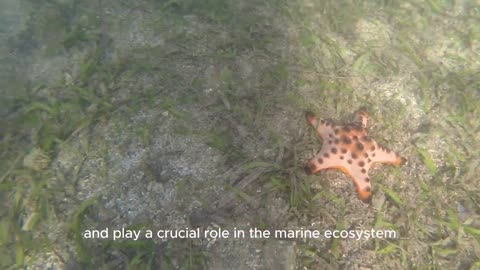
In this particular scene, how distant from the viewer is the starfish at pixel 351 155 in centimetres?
325

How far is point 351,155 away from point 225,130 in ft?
4.39

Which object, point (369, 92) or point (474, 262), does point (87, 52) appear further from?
point (474, 262)

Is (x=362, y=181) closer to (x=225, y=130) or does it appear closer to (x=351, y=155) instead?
(x=351, y=155)

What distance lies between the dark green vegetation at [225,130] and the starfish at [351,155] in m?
0.17

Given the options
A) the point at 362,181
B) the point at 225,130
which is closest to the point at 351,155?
the point at 362,181

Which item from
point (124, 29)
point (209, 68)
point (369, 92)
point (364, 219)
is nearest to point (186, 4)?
point (124, 29)

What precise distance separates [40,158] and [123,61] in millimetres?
1503

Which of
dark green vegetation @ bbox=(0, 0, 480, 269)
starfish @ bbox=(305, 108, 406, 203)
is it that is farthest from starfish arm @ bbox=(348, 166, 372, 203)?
dark green vegetation @ bbox=(0, 0, 480, 269)

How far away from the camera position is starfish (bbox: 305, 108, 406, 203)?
10.7 ft

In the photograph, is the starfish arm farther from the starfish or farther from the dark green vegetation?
the dark green vegetation

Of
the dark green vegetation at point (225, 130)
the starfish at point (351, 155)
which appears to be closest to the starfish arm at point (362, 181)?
the starfish at point (351, 155)

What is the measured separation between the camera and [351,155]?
325cm

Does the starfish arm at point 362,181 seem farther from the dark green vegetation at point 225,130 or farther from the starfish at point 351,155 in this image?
the dark green vegetation at point 225,130

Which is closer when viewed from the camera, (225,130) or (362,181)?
(362,181)
